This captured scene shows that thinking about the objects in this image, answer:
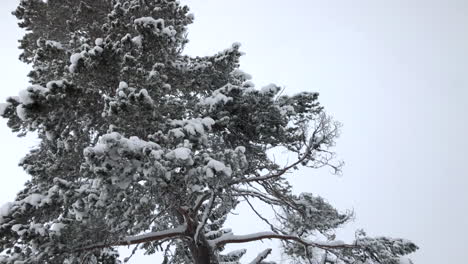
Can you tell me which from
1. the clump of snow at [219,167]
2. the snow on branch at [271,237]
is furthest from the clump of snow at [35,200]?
the snow on branch at [271,237]

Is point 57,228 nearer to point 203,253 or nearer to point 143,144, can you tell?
point 143,144

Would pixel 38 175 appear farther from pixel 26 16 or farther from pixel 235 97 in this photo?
pixel 26 16

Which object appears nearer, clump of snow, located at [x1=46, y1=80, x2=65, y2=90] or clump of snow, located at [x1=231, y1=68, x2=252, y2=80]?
clump of snow, located at [x1=46, y1=80, x2=65, y2=90]

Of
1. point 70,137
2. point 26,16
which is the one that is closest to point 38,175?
point 70,137

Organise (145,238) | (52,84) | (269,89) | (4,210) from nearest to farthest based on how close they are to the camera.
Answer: (4,210), (52,84), (145,238), (269,89)

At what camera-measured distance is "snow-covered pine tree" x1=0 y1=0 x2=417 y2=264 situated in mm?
5652

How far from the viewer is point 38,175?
6.85 m

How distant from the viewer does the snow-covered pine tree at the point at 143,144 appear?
565cm

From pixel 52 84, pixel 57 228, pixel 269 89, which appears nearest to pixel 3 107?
pixel 52 84

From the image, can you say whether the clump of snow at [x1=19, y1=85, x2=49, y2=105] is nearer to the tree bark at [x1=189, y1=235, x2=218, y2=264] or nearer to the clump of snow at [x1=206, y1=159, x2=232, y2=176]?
the clump of snow at [x1=206, y1=159, x2=232, y2=176]

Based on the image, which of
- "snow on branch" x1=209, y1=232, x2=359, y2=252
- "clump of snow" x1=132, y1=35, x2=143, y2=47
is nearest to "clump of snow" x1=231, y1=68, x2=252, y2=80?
"clump of snow" x1=132, y1=35, x2=143, y2=47

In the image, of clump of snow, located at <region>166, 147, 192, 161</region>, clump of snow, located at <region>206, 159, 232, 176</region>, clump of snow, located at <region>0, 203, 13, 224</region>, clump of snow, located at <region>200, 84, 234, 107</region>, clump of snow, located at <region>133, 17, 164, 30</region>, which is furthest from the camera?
clump of snow, located at <region>200, 84, 234, 107</region>

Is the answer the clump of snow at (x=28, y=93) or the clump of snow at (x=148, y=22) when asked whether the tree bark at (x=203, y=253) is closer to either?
the clump of snow at (x=28, y=93)

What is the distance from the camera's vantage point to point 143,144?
528 cm
